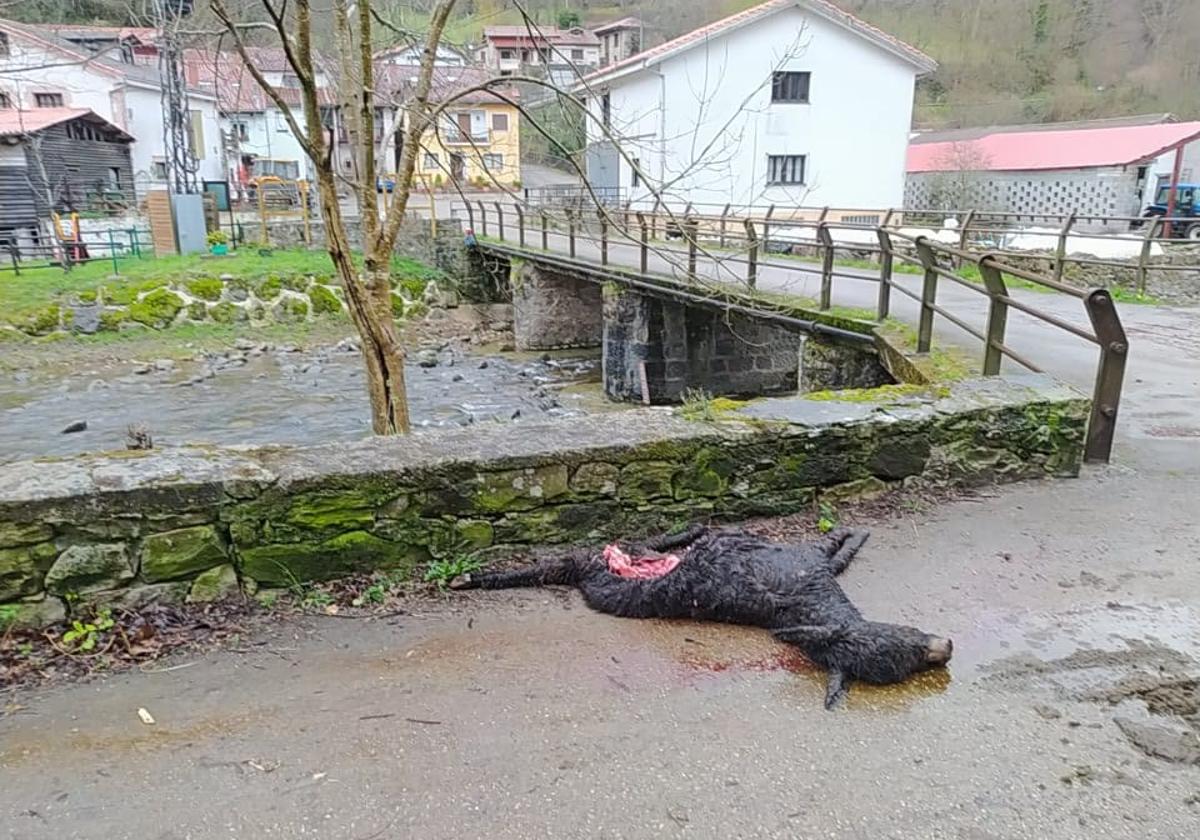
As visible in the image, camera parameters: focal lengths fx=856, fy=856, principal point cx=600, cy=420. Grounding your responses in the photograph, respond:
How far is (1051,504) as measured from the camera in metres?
3.79

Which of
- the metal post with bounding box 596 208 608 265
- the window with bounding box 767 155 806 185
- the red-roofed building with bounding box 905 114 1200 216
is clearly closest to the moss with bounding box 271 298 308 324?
the metal post with bounding box 596 208 608 265

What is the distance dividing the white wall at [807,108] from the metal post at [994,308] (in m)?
18.9

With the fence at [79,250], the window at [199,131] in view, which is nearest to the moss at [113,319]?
the fence at [79,250]

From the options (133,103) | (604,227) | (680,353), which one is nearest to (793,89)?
(680,353)

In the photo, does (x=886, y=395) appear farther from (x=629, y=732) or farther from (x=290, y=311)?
(x=290, y=311)

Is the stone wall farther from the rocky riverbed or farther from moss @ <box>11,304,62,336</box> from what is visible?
moss @ <box>11,304,62,336</box>

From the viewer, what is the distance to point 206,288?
1928 centimetres

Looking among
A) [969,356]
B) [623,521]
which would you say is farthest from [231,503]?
[969,356]

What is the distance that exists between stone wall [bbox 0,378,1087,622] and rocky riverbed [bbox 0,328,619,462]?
7710 mm

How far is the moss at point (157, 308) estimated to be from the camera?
60.5ft

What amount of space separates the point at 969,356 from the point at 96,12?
24.2ft

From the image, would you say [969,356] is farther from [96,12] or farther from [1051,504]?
[96,12]

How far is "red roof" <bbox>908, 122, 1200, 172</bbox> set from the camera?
85.9 feet

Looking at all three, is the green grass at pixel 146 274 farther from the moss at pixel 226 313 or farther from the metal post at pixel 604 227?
the metal post at pixel 604 227
